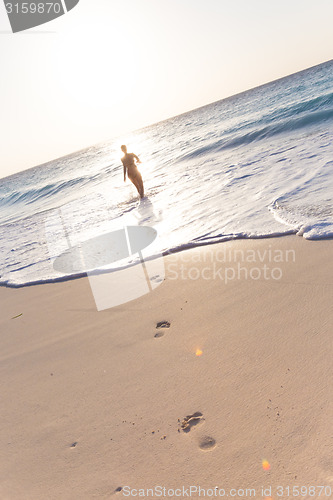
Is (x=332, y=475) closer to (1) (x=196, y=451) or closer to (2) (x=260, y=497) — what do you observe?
(2) (x=260, y=497)

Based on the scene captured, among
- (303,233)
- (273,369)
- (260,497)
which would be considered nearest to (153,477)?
(260,497)

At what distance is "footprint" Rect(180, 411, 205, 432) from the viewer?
2.16m

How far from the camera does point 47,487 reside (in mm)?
2061

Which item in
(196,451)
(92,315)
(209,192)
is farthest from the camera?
(209,192)

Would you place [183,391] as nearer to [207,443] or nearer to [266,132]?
[207,443]

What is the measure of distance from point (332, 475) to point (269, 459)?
32cm

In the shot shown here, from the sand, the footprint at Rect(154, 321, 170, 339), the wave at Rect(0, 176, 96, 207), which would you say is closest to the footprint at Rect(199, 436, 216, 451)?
the sand

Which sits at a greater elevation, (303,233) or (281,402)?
(303,233)

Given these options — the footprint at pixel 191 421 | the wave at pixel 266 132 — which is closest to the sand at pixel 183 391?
the footprint at pixel 191 421

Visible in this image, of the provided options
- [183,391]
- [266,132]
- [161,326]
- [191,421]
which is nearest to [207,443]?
→ [191,421]

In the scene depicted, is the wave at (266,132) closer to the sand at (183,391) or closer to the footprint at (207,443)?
the sand at (183,391)

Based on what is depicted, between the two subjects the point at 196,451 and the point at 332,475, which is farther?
the point at 196,451

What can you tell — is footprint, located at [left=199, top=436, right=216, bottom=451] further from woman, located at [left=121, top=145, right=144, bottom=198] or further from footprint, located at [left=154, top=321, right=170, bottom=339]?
woman, located at [left=121, top=145, right=144, bottom=198]

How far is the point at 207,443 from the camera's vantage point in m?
2.01
